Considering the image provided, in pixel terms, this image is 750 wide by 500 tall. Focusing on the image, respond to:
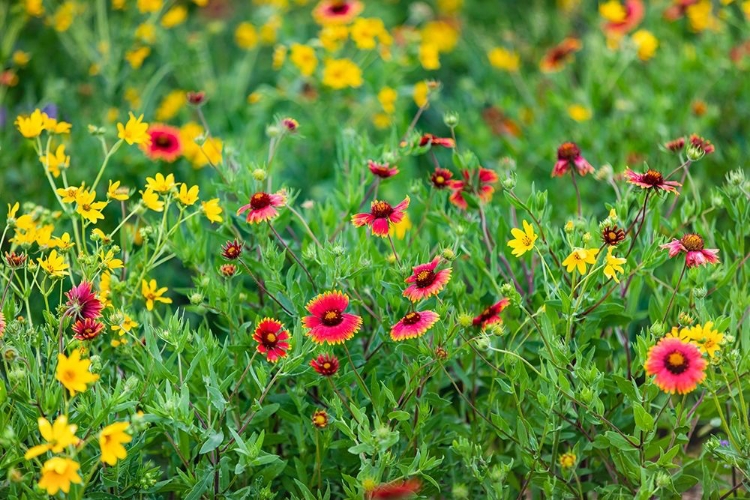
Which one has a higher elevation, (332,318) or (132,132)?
(132,132)

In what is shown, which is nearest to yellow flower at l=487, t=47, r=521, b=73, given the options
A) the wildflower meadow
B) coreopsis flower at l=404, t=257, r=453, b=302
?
the wildflower meadow

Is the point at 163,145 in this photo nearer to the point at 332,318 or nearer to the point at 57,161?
the point at 57,161

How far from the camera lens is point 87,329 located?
168 centimetres

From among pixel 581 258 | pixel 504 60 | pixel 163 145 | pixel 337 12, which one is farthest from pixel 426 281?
pixel 504 60

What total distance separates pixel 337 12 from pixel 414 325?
2025 millimetres

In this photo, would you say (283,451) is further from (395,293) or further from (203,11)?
(203,11)

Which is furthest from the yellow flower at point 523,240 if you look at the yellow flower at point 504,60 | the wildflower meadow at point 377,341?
the yellow flower at point 504,60

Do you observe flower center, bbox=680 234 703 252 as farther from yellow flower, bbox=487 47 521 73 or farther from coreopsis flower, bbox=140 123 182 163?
yellow flower, bbox=487 47 521 73

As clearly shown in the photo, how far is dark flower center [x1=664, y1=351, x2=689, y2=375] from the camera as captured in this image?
1.47m

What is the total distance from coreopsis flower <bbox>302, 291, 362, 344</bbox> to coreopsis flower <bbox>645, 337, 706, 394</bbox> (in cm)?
57

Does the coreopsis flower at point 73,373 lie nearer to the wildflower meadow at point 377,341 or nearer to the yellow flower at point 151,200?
the wildflower meadow at point 377,341

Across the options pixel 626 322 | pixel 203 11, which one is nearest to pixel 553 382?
pixel 626 322

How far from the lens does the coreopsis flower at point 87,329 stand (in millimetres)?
1669

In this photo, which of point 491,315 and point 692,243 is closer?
point 692,243
